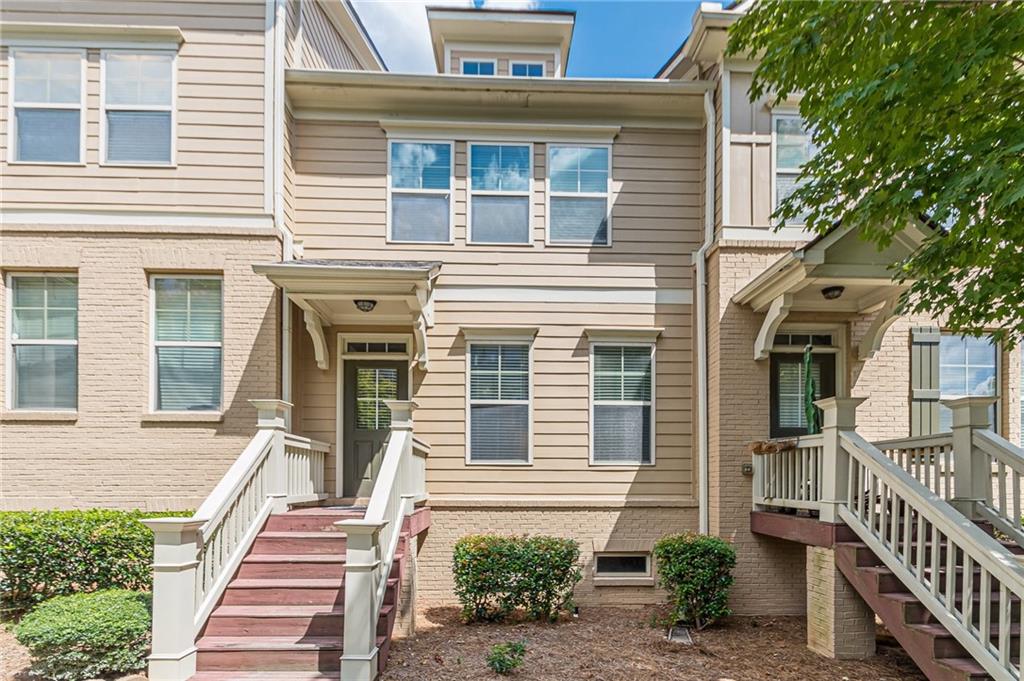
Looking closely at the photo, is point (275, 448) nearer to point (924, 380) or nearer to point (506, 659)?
point (506, 659)

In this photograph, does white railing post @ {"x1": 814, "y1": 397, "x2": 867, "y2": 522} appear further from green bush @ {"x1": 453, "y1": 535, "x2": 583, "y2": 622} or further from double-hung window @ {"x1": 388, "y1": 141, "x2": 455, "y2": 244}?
double-hung window @ {"x1": 388, "y1": 141, "x2": 455, "y2": 244}

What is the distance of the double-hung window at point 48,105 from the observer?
7949 millimetres

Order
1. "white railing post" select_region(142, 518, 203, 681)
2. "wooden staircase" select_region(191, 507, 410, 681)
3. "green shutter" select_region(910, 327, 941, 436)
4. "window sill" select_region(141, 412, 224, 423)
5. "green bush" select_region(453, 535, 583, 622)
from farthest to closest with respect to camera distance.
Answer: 1. "green shutter" select_region(910, 327, 941, 436)
2. "window sill" select_region(141, 412, 224, 423)
3. "green bush" select_region(453, 535, 583, 622)
4. "wooden staircase" select_region(191, 507, 410, 681)
5. "white railing post" select_region(142, 518, 203, 681)

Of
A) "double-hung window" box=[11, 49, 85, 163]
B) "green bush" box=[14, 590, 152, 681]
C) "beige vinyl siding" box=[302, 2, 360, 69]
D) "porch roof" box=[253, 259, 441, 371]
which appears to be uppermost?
"beige vinyl siding" box=[302, 2, 360, 69]

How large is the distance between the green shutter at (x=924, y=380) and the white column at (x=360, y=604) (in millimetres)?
7349

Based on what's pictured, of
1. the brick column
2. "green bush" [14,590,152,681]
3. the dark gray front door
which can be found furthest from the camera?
the dark gray front door

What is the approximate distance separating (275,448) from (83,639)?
227 centimetres

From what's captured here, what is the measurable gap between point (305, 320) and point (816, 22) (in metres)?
6.33

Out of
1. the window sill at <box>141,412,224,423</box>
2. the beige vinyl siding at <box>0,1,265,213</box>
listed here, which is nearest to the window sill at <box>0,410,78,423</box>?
the window sill at <box>141,412,224,423</box>

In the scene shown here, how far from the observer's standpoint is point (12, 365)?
789 cm

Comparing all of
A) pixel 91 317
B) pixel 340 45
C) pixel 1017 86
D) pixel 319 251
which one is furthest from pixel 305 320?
pixel 1017 86

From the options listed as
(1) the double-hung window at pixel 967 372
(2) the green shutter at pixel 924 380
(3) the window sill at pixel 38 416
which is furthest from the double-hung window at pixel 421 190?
(1) the double-hung window at pixel 967 372

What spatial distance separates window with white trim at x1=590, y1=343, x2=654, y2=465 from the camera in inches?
348

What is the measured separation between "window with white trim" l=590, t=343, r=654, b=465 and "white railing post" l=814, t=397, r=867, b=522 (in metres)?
2.73
